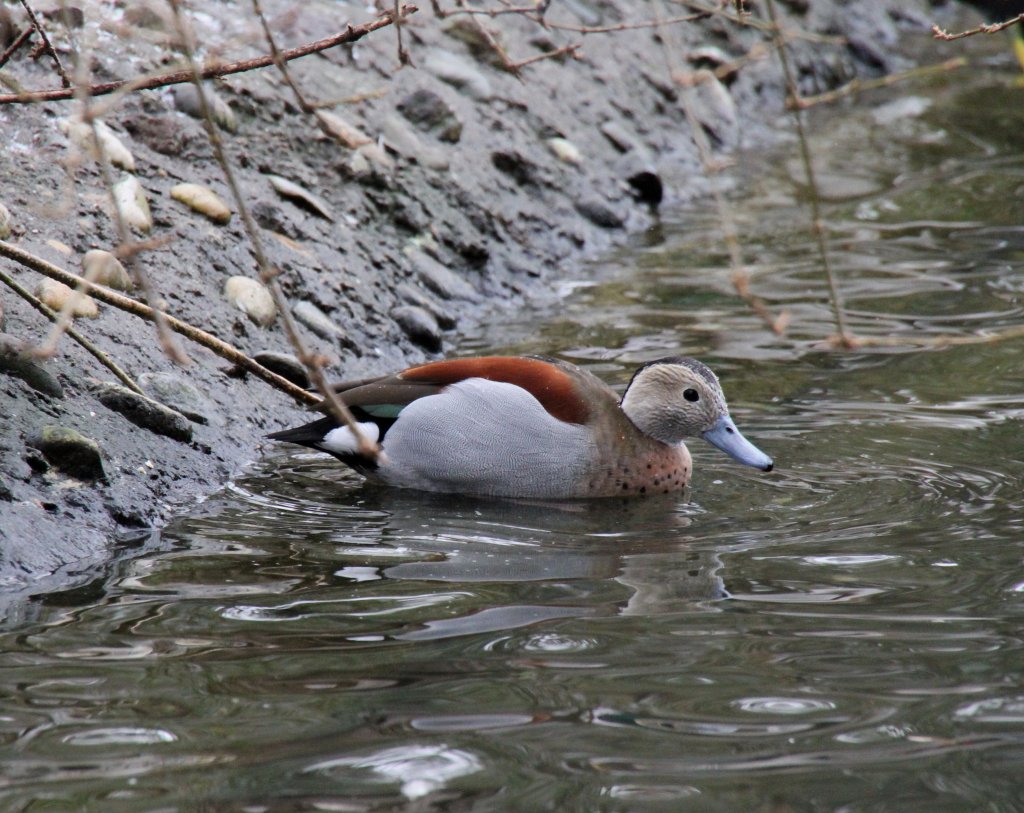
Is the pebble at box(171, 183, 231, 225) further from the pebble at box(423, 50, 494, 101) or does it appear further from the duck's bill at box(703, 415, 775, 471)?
the pebble at box(423, 50, 494, 101)

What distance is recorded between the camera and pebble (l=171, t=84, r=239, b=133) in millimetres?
8416

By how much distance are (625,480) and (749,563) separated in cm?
132

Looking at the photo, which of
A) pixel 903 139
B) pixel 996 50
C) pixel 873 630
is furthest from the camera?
pixel 996 50

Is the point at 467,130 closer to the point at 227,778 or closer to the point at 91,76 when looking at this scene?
the point at 91,76

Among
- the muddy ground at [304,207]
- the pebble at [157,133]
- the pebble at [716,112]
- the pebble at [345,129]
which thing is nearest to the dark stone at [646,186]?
the muddy ground at [304,207]

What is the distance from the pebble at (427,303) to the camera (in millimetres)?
8422

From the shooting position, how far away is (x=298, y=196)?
8.46m

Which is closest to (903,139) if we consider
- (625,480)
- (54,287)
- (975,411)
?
(975,411)

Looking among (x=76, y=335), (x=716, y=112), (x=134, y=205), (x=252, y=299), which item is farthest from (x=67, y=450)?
(x=716, y=112)

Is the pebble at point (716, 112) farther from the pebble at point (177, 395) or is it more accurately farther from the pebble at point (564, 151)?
the pebble at point (177, 395)

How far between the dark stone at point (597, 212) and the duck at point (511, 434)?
451 cm

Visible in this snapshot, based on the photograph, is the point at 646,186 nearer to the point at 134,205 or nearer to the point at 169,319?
the point at 134,205

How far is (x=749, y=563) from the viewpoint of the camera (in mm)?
4953

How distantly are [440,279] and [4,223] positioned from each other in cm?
299
